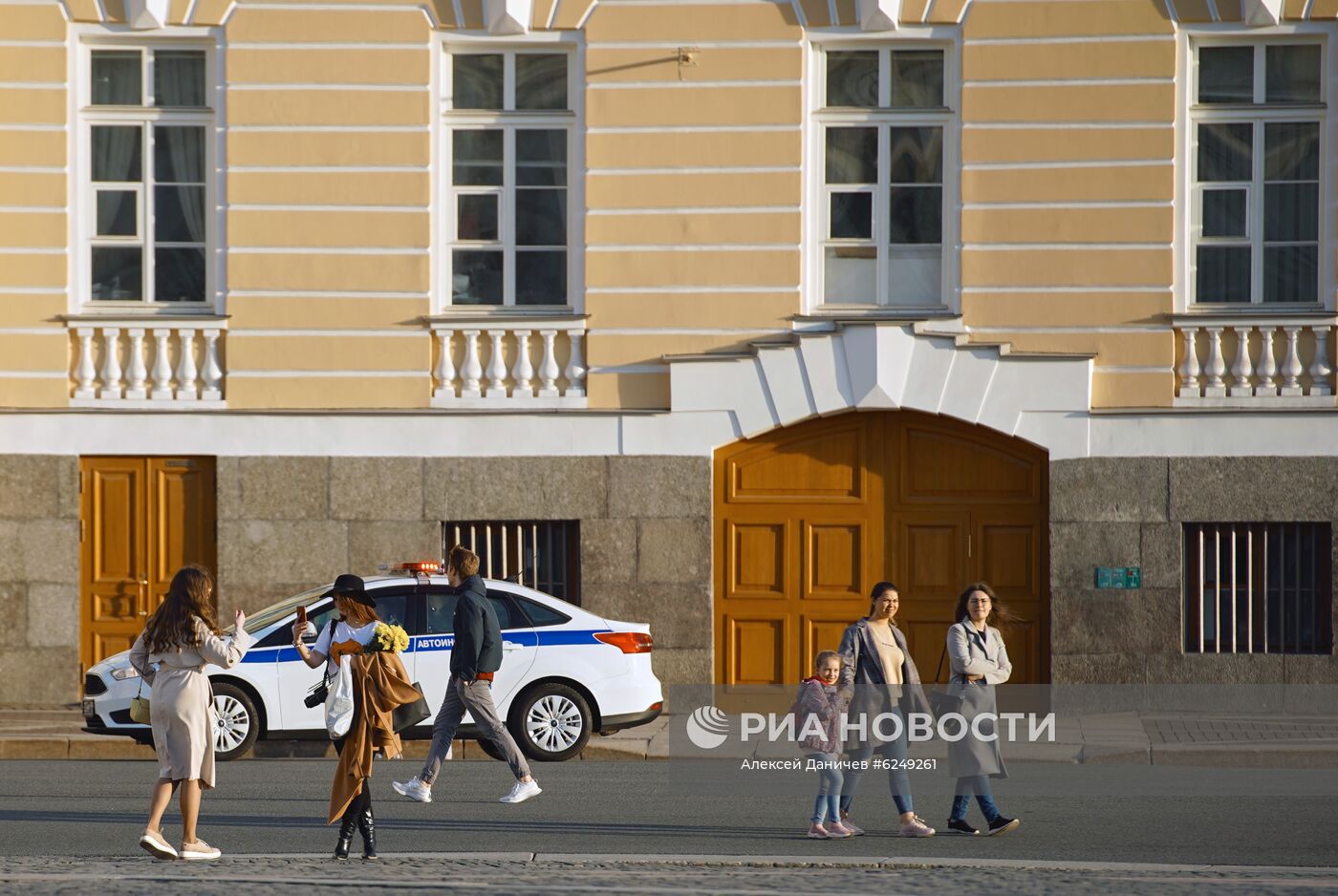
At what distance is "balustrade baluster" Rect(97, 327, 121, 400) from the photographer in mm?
17578

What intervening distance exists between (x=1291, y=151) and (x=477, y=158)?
8.00 meters

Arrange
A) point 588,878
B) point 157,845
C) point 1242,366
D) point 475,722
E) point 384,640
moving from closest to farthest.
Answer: point 588,878
point 157,845
point 384,640
point 475,722
point 1242,366

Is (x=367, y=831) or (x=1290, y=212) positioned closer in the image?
(x=367, y=831)

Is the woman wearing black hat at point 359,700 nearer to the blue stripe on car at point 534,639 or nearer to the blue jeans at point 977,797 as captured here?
the blue jeans at point 977,797

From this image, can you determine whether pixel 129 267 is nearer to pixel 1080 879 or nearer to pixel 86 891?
pixel 86 891

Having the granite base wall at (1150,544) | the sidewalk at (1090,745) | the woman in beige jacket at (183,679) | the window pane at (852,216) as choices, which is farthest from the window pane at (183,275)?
the woman in beige jacket at (183,679)

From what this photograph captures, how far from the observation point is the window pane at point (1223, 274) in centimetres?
1741

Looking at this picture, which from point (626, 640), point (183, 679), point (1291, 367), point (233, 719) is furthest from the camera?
point (1291, 367)

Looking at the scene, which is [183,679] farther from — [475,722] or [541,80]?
[541,80]

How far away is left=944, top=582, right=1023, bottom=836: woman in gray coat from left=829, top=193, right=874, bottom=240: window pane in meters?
7.34

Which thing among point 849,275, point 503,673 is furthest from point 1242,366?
point 503,673

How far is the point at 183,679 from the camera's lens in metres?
9.58

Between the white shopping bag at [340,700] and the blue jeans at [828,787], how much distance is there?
267cm

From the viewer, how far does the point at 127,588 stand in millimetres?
17594
